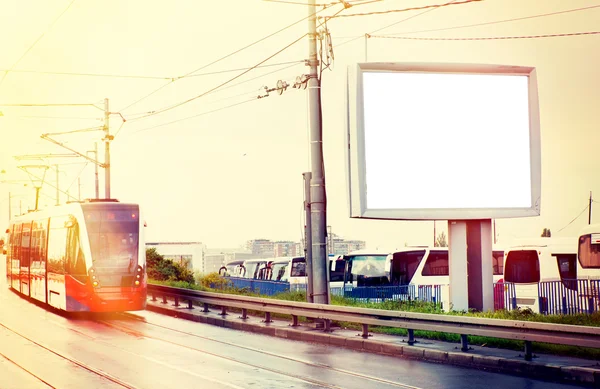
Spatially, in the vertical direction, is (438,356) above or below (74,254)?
below

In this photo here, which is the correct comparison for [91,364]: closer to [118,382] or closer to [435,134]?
[118,382]

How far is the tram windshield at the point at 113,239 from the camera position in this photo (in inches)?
934

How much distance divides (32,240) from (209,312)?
338 inches

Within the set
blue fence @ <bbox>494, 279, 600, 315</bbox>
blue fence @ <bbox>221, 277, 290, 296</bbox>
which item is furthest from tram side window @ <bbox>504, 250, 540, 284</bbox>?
blue fence @ <bbox>221, 277, 290, 296</bbox>

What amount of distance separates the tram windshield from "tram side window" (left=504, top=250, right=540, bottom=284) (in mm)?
11968

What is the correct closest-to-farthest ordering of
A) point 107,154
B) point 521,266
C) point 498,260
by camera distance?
point 521,266 < point 498,260 < point 107,154

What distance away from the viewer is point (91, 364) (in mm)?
14344

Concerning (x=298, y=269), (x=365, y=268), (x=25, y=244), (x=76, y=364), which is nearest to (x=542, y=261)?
(x=365, y=268)

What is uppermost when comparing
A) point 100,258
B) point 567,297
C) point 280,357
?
point 100,258

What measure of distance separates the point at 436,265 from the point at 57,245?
47.8ft

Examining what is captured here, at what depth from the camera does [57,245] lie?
2578cm

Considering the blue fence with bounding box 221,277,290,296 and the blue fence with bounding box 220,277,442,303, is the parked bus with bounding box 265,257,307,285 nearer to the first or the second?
the blue fence with bounding box 221,277,290,296

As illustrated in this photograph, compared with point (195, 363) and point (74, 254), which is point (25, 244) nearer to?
point (74, 254)

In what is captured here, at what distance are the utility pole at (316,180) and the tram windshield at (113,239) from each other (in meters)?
6.27
